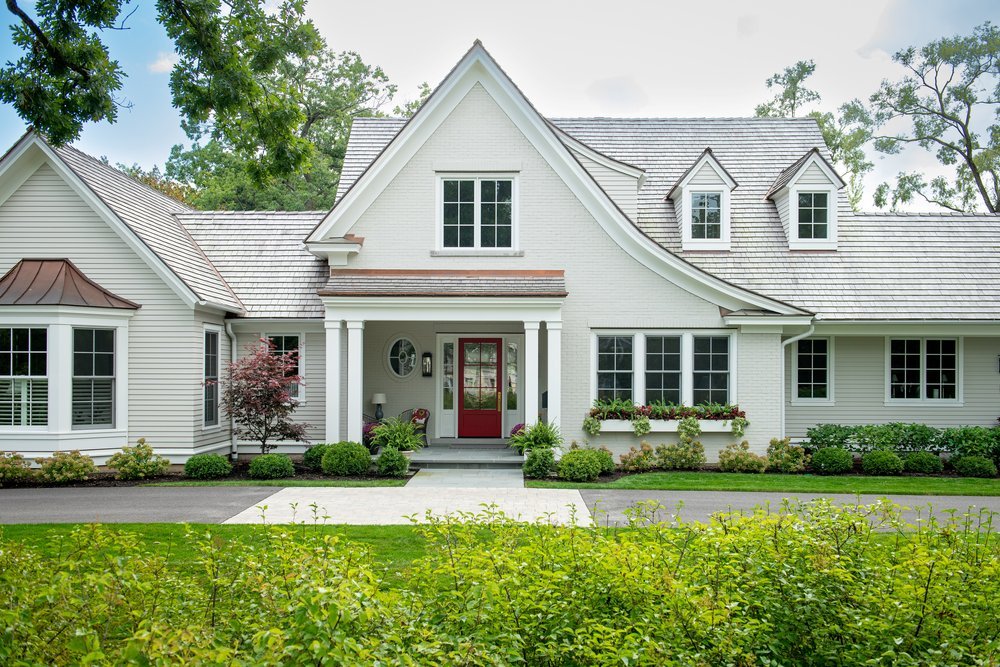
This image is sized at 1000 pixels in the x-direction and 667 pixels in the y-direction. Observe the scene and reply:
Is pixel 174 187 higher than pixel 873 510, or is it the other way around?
pixel 174 187

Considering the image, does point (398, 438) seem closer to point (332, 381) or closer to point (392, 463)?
point (392, 463)

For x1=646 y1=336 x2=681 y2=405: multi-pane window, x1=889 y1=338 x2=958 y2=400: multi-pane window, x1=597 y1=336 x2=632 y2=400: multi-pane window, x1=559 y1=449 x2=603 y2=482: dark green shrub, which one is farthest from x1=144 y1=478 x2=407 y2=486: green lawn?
x1=889 y1=338 x2=958 y2=400: multi-pane window

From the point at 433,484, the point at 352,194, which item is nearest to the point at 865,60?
the point at 352,194

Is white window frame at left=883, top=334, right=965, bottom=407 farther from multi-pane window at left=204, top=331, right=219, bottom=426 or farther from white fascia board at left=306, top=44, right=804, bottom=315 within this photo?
multi-pane window at left=204, top=331, right=219, bottom=426

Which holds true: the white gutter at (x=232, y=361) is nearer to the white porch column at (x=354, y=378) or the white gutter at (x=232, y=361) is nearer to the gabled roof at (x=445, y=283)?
the white porch column at (x=354, y=378)

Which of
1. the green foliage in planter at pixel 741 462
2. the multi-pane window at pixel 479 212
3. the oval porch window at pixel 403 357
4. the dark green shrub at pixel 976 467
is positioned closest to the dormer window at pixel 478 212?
the multi-pane window at pixel 479 212

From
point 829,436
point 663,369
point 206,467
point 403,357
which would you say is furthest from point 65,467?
point 829,436

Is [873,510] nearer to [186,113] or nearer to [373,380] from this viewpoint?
[186,113]

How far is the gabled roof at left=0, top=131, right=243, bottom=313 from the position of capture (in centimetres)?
1490

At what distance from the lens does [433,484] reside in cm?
1370

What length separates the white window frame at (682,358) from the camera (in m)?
16.0

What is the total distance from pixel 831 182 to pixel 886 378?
4945 mm

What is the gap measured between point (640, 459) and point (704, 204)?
675 cm

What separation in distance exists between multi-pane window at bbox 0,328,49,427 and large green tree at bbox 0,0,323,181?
22.9 ft
